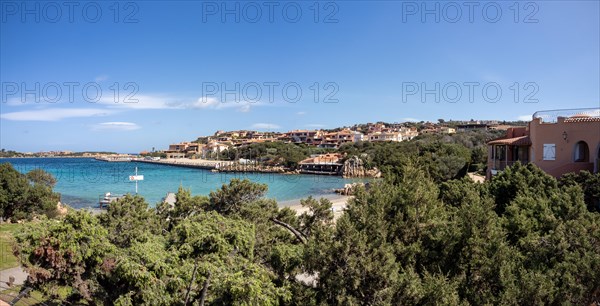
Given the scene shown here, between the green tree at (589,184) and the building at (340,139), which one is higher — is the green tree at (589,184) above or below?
below

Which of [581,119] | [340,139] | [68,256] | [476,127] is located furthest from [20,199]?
[476,127]

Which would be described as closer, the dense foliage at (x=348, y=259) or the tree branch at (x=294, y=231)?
the dense foliage at (x=348, y=259)

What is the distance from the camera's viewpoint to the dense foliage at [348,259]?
622 centimetres

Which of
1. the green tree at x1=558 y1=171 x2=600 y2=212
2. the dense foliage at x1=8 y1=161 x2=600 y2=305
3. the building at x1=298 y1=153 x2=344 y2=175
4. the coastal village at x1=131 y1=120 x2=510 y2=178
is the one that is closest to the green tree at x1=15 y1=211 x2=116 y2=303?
the dense foliage at x1=8 y1=161 x2=600 y2=305

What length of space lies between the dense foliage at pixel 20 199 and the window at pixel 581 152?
28.5 metres

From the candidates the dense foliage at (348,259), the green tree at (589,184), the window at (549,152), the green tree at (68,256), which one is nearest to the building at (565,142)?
the window at (549,152)

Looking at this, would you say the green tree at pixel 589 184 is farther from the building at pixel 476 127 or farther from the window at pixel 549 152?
the building at pixel 476 127

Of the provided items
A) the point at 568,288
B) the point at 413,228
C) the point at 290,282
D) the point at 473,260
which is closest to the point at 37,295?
the point at 290,282

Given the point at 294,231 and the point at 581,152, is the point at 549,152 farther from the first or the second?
the point at 294,231

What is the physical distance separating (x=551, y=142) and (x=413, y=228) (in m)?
13.5

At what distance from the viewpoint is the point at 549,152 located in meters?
17.5

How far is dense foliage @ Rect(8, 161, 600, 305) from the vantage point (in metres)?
6.22

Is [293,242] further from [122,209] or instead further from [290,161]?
[290,161]

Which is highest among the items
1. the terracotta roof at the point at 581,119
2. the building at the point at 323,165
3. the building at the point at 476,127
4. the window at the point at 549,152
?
the building at the point at 476,127
